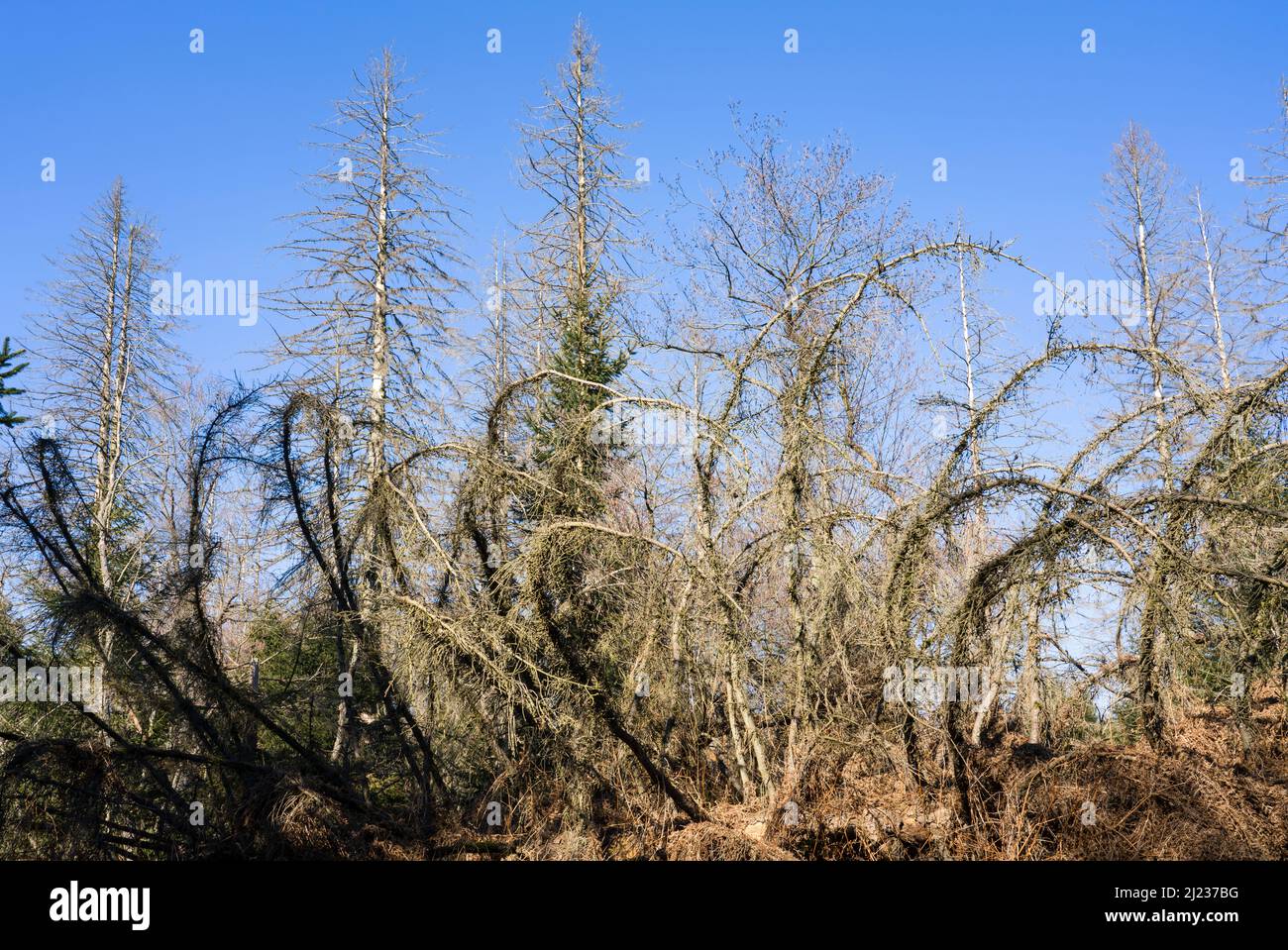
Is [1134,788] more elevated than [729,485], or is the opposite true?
[729,485]

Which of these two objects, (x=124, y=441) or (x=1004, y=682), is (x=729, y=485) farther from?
(x=124, y=441)

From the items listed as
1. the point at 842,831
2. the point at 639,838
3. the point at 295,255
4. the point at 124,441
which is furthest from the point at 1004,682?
the point at 124,441

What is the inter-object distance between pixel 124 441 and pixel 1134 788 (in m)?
20.9

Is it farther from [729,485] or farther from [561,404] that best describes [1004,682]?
[561,404]

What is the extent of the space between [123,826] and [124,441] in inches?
618

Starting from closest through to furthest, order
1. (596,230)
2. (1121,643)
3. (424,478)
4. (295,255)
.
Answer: (1121,643)
(424,478)
(295,255)
(596,230)

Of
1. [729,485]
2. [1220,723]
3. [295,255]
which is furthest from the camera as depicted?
[295,255]

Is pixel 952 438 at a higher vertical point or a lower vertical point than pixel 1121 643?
higher

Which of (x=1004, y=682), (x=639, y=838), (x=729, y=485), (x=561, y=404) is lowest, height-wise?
(x=639, y=838)

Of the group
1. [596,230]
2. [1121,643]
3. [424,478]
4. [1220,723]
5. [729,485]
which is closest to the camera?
[1121,643]

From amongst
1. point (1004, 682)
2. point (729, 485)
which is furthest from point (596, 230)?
point (1004, 682)

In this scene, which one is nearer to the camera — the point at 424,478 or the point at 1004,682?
the point at 1004,682

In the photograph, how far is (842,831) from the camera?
32.7ft

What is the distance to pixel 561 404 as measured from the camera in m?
16.9
